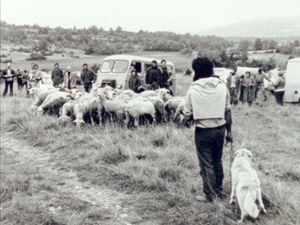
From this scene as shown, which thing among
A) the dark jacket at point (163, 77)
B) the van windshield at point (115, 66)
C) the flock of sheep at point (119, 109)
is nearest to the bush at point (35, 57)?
the van windshield at point (115, 66)

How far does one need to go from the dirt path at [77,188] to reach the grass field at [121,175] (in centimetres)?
1

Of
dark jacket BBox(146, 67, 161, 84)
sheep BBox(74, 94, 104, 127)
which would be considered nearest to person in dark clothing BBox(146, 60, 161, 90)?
dark jacket BBox(146, 67, 161, 84)

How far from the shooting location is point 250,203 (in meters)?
6.27

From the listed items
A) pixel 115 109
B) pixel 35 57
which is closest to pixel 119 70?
pixel 115 109

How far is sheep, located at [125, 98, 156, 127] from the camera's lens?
12977 millimetres

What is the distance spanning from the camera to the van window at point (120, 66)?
19.8m

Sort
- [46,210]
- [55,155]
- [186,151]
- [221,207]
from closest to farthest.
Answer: [221,207] < [46,210] < [186,151] < [55,155]

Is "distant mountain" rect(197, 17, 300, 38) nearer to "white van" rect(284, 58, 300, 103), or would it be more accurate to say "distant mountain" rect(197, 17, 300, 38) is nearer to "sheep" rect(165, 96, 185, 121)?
"white van" rect(284, 58, 300, 103)

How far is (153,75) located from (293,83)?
675 cm

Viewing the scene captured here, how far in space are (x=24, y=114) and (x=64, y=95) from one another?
3.97 ft

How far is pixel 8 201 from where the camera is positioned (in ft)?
26.2

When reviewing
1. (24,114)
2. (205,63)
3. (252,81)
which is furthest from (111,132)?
(252,81)

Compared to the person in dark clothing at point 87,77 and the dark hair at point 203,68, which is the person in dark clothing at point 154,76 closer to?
the person in dark clothing at point 87,77

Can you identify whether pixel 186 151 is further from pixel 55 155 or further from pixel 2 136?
pixel 2 136
